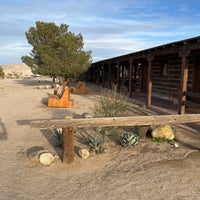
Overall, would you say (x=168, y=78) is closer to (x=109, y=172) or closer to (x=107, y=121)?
(x=107, y=121)

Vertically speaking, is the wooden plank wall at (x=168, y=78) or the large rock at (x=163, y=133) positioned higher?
the wooden plank wall at (x=168, y=78)

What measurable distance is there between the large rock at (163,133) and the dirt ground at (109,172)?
0.23 m

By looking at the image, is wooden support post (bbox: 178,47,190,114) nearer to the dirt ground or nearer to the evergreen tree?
the dirt ground

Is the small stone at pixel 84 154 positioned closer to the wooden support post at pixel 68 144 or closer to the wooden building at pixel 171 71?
the wooden support post at pixel 68 144

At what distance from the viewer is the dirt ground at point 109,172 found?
13.3 ft

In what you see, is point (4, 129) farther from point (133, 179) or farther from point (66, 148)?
point (133, 179)

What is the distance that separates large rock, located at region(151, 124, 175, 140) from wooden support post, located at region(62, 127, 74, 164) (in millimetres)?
2522

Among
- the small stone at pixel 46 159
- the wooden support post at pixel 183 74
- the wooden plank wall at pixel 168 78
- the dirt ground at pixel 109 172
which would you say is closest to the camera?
the dirt ground at pixel 109 172

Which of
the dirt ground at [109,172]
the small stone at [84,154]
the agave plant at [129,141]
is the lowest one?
the dirt ground at [109,172]

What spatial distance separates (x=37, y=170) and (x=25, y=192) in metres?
0.88

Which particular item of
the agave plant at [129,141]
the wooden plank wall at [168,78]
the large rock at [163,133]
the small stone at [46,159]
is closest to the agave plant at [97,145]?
the agave plant at [129,141]

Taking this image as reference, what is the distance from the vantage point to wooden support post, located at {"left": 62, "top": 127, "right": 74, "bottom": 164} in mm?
5121

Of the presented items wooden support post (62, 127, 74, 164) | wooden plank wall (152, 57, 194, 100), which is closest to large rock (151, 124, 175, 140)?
wooden support post (62, 127, 74, 164)

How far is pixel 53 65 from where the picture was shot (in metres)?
23.2
